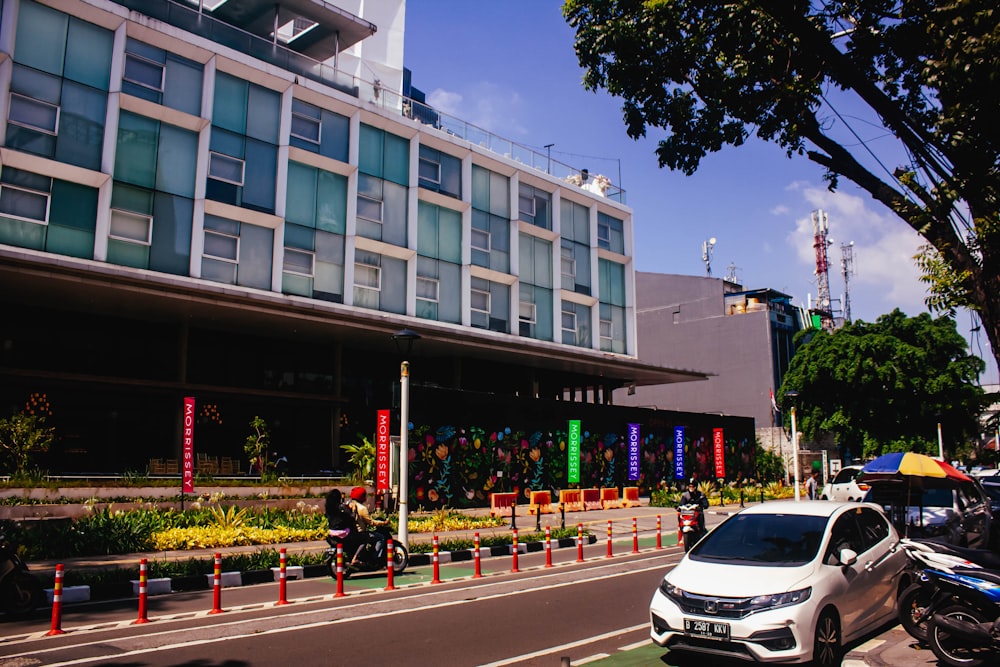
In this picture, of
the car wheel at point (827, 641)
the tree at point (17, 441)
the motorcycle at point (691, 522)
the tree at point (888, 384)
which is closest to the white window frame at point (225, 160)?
the tree at point (17, 441)

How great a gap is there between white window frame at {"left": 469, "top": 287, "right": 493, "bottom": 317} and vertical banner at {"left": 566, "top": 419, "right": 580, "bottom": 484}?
22.8 feet

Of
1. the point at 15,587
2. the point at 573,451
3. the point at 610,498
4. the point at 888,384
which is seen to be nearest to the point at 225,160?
the point at 573,451

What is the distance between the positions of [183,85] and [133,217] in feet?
17.9

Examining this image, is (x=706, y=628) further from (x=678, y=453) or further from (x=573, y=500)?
(x=678, y=453)

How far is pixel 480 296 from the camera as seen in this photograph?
37750 mm

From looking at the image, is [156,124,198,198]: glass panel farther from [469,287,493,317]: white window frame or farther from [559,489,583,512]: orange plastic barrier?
[559,489,583,512]: orange plastic barrier

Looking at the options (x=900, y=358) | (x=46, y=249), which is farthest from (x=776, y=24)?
(x=900, y=358)

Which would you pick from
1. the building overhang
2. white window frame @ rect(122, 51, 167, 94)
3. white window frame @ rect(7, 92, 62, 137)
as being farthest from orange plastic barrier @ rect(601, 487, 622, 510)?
white window frame @ rect(7, 92, 62, 137)

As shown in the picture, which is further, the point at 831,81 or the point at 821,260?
the point at 821,260

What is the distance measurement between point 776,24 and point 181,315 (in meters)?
24.3

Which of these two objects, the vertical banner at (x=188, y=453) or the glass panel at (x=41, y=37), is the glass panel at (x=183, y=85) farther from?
the vertical banner at (x=188, y=453)

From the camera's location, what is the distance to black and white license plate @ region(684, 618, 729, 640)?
7066 mm

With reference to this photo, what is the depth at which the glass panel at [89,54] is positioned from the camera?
84.0 feet

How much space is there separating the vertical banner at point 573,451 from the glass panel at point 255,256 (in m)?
14.6
